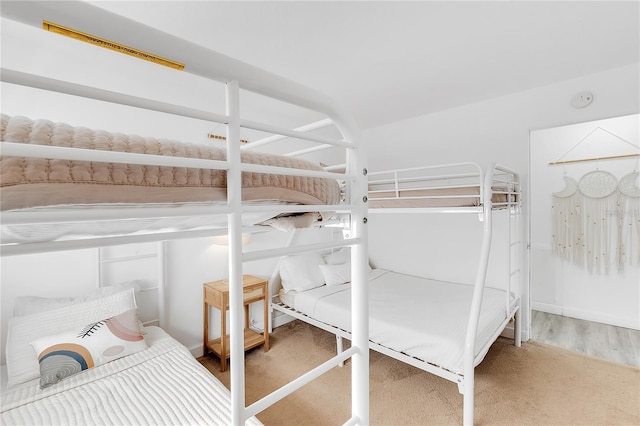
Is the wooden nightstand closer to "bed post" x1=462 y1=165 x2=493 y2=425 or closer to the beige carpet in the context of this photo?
the beige carpet

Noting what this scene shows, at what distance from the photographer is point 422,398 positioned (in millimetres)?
1958

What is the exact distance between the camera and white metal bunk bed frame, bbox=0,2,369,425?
39 cm

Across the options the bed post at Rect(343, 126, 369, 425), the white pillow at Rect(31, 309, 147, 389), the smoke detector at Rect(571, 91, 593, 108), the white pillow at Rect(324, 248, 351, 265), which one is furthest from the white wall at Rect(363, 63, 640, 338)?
the white pillow at Rect(31, 309, 147, 389)

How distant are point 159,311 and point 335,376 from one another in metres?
1.54

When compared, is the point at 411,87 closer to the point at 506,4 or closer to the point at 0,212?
the point at 506,4

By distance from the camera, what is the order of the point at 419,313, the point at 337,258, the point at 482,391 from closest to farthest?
the point at 482,391, the point at 419,313, the point at 337,258

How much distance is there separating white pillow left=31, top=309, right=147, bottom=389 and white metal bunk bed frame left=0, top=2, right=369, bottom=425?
61.8 inches

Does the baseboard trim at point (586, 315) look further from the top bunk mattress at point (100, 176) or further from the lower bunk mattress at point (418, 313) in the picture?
the top bunk mattress at point (100, 176)

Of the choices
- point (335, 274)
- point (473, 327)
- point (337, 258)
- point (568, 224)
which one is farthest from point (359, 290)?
point (568, 224)

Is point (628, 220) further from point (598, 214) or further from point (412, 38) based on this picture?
point (412, 38)

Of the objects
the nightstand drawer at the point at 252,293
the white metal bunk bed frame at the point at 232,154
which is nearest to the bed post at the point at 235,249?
the white metal bunk bed frame at the point at 232,154

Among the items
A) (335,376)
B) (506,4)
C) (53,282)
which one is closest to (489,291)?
(335,376)

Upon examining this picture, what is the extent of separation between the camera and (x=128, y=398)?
1379 mm

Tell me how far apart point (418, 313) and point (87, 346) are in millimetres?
2204
